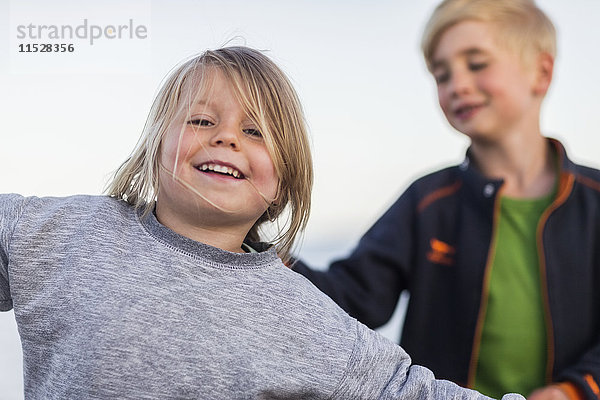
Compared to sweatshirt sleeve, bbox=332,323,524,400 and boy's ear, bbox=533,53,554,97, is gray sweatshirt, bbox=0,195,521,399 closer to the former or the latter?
sweatshirt sleeve, bbox=332,323,524,400

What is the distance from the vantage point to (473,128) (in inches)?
51.3

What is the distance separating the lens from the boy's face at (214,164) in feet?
2.99

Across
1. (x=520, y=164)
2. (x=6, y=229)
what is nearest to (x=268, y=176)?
(x=6, y=229)

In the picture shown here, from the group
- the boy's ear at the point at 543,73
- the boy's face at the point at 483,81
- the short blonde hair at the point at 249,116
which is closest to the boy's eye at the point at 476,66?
the boy's face at the point at 483,81

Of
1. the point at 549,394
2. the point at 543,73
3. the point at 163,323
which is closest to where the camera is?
the point at 163,323

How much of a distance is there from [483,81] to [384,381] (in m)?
0.66

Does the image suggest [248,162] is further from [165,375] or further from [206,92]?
[165,375]

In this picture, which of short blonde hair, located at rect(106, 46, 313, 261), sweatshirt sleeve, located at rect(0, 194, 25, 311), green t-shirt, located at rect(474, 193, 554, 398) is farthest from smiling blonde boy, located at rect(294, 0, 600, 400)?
sweatshirt sleeve, located at rect(0, 194, 25, 311)

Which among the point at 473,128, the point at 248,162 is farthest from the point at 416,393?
the point at 473,128

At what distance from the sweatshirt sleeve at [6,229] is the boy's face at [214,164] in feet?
0.63

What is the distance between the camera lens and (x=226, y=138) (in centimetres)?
91

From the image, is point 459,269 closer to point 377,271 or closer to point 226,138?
point 377,271

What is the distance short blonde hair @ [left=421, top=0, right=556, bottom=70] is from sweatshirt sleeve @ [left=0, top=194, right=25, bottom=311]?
2.77 ft

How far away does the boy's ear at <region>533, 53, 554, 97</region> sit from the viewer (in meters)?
1.34
